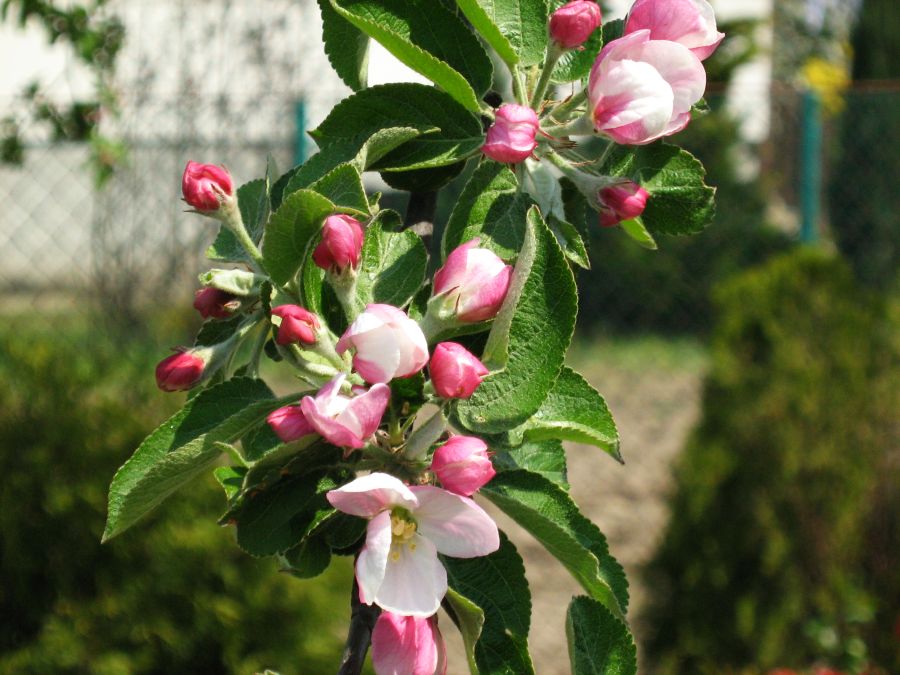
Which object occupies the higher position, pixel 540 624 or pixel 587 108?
pixel 587 108

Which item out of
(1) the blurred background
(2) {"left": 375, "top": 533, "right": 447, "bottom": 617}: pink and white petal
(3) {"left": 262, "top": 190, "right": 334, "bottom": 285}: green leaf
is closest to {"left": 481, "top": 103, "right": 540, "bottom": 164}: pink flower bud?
(3) {"left": 262, "top": 190, "right": 334, "bottom": 285}: green leaf

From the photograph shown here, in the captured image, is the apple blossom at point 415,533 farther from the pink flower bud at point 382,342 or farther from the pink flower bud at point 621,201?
the pink flower bud at point 621,201

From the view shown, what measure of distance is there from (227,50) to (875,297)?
3.18m

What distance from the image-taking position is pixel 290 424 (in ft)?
1.90

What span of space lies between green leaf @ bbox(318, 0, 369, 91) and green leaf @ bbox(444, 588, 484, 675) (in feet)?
A: 1.15

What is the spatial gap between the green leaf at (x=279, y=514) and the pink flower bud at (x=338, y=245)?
0.41 feet

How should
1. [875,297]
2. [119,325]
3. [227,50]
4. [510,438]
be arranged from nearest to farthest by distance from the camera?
[510,438]
[875,297]
[119,325]
[227,50]

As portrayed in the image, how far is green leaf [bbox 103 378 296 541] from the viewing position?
60 cm

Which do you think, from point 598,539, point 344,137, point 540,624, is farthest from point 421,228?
point 540,624

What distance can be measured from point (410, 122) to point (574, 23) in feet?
0.39

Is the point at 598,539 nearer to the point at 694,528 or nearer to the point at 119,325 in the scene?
the point at 694,528

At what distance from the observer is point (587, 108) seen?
2.19ft

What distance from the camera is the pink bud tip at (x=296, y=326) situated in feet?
1.91

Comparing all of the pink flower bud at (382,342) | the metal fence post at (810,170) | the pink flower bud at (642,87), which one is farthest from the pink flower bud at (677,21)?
the metal fence post at (810,170)
